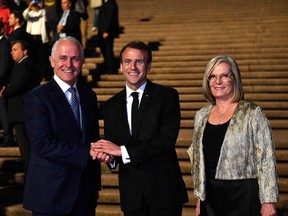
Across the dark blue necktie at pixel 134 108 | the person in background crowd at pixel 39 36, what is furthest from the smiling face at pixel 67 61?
the person in background crowd at pixel 39 36

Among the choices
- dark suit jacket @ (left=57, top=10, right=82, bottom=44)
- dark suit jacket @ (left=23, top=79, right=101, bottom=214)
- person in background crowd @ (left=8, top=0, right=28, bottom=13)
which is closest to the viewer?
dark suit jacket @ (left=23, top=79, right=101, bottom=214)

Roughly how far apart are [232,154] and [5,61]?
15.0 ft

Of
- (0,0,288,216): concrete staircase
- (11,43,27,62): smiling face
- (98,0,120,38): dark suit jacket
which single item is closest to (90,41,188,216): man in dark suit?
(0,0,288,216): concrete staircase

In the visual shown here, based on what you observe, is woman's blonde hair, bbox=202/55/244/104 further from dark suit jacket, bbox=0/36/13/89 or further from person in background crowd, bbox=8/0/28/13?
person in background crowd, bbox=8/0/28/13

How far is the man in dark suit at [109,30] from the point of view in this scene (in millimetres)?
9875

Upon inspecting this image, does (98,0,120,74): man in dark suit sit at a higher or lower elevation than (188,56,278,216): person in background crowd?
higher

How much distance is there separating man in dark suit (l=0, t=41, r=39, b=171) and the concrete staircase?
489 mm

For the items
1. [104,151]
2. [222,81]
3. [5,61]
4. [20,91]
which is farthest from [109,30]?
[104,151]

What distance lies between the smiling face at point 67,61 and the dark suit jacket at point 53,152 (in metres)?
0.10

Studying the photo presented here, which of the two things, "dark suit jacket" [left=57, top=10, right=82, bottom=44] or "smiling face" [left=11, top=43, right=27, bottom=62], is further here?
"dark suit jacket" [left=57, top=10, right=82, bottom=44]

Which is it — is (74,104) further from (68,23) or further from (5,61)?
(68,23)

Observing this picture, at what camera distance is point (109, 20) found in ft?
32.7

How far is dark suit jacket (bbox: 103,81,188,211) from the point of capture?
349 centimetres

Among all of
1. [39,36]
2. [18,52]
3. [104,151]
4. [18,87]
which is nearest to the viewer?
[104,151]
